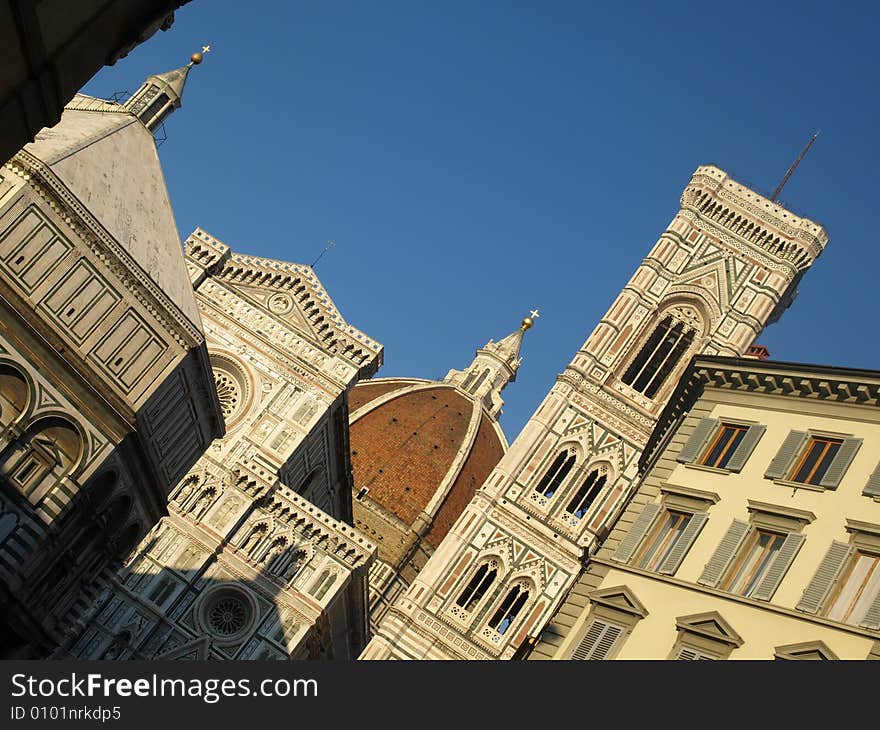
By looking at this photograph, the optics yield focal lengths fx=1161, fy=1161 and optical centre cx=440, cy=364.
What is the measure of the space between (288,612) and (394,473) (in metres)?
33.3

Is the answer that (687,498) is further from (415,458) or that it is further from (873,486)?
(415,458)

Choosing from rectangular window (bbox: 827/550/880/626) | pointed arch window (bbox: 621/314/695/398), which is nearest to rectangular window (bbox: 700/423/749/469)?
rectangular window (bbox: 827/550/880/626)

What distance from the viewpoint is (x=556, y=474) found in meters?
44.0

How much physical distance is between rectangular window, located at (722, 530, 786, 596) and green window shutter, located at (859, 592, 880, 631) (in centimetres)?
196

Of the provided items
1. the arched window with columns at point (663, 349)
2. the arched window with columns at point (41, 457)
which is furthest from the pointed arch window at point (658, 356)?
the arched window with columns at point (41, 457)

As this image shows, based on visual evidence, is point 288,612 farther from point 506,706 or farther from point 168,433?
point 506,706

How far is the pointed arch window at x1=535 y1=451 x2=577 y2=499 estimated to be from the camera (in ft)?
144

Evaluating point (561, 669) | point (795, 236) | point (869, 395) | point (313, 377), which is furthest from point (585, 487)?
point (561, 669)

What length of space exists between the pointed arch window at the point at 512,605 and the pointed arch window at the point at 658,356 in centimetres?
946

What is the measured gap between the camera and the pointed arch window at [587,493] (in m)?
43.7

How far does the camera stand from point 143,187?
29469 millimetres

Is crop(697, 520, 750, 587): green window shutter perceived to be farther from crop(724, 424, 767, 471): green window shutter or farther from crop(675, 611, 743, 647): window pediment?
crop(724, 424, 767, 471): green window shutter

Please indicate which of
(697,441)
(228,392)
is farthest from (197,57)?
(697,441)

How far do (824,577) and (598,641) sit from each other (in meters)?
3.94
